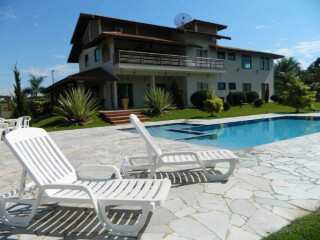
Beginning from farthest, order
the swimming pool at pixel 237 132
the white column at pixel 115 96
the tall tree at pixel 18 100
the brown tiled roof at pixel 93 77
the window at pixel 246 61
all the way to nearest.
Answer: the window at pixel 246 61
the white column at pixel 115 96
the brown tiled roof at pixel 93 77
the tall tree at pixel 18 100
the swimming pool at pixel 237 132

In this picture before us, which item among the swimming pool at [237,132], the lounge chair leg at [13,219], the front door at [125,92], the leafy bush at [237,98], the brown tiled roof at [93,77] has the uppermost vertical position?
the brown tiled roof at [93,77]

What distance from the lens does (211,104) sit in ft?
57.3

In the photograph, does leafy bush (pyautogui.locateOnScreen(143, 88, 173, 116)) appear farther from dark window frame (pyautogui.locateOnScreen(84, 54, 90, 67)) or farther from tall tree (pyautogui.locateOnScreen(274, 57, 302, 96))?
tall tree (pyautogui.locateOnScreen(274, 57, 302, 96))

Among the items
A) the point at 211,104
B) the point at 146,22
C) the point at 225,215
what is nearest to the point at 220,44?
the point at 146,22

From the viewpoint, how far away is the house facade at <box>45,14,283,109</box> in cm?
2041

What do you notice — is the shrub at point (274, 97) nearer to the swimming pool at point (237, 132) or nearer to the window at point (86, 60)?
the swimming pool at point (237, 132)

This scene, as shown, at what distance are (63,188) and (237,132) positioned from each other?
35.5ft

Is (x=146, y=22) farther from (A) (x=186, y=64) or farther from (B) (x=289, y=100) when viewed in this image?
(B) (x=289, y=100)

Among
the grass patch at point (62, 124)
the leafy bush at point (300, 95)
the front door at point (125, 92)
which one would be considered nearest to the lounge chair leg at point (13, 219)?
the grass patch at point (62, 124)

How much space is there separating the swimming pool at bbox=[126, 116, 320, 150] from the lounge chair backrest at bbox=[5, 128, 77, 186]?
627 cm

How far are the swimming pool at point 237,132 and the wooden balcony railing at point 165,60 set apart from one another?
805 cm

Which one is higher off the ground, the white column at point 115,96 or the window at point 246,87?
the window at point 246,87

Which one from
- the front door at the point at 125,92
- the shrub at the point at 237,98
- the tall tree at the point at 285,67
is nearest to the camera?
the front door at the point at 125,92

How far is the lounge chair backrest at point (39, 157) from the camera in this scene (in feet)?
9.04
